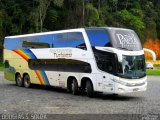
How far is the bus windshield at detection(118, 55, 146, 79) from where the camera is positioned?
20750 mm

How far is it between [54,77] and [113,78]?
5397 millimetres

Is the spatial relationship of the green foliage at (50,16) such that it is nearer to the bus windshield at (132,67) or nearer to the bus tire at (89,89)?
the bus tire at (89,89)

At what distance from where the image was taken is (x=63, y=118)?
14258 millimetres

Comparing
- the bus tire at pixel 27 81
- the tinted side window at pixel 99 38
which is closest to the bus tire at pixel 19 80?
the bus tire at pixel 27 81

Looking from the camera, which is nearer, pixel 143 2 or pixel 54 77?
pixel 54 77

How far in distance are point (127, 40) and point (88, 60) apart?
7.23ft

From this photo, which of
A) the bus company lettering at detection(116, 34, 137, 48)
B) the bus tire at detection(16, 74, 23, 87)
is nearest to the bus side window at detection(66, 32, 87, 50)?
the bus company lettering at detection(116, 34, 137, 48)

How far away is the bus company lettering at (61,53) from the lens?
23.7 meters

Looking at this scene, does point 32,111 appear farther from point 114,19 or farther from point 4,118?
point 114,19

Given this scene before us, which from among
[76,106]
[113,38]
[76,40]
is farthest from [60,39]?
[76,106]

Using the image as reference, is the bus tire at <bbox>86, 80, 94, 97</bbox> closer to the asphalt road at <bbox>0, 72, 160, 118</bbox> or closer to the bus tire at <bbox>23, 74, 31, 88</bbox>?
the asphalt road at <bbox>0, 72, 160, 118</bbox>

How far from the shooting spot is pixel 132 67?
2117 cm

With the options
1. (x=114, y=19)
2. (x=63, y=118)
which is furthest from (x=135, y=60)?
(x=114, y=19)

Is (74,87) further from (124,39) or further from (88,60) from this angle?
(124,39)
